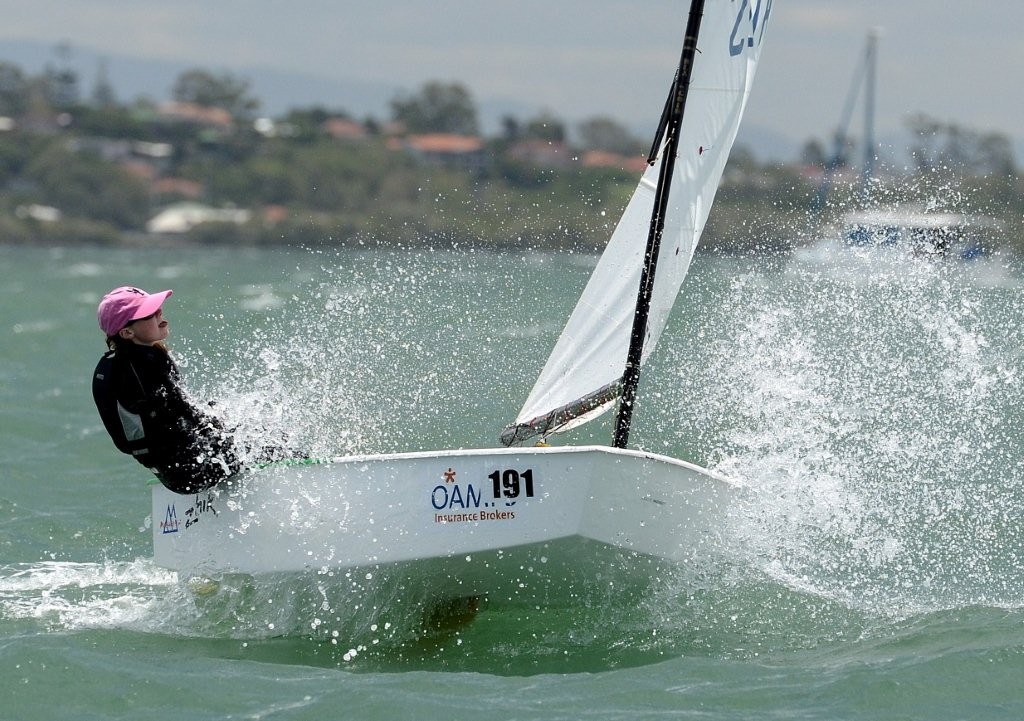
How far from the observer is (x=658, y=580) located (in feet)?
19.3

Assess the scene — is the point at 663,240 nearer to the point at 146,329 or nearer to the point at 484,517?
the point at 484,517

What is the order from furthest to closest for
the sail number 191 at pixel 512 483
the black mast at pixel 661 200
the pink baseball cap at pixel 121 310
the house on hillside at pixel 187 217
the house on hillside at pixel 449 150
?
the house on hillside at pixel 187 217
the house on hillside at pixel 449 150
the black mast at pixel 661 200
the pink baseball cap at pixel 121 310
the sail number 191 at pixel 512 483

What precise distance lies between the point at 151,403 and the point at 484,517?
4.57ft

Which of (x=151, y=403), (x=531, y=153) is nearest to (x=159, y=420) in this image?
(x=151, y=403)

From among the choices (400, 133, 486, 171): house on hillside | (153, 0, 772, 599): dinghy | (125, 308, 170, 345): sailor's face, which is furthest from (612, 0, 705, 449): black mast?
(400, 133, 486, 171): house on hillside

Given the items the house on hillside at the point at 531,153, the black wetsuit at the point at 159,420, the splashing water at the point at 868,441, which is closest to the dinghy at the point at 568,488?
the black wetsuit at the point at 159,420

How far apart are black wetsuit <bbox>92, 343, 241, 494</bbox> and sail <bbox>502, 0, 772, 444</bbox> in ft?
4.45

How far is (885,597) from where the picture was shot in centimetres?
636

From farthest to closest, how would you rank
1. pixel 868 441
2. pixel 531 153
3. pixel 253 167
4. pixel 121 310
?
pixel 253 167
pixel 531 153
pixel 868 441
pixel 121 310

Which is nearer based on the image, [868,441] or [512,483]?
[512,483]

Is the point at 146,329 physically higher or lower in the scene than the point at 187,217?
higher

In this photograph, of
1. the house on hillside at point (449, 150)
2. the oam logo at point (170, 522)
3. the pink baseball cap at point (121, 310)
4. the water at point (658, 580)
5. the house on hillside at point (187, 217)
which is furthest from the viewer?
the house on hillside at point (187, 217)

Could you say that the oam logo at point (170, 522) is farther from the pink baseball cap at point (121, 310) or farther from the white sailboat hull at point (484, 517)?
the pink baseball cap at point (121, 310)

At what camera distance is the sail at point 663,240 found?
623 cm
